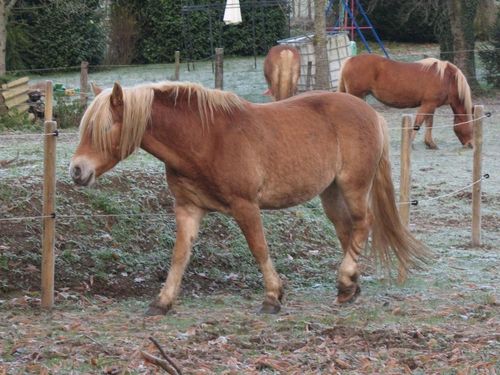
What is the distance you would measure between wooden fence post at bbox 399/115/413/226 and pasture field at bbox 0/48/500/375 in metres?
0.56

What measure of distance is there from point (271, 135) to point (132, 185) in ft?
7.49

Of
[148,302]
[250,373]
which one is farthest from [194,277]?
[250,373]

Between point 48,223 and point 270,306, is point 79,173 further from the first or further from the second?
point 270,306

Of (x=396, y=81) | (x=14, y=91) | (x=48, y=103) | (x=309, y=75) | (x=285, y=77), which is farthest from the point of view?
(x=309, y=75)

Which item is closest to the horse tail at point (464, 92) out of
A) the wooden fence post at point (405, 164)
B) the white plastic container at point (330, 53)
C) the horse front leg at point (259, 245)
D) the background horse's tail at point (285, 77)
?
the background horse's tail at point (285, 77)

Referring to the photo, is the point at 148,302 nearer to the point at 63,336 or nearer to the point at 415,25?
the point at 63,336

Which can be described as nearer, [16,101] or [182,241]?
[182,241]

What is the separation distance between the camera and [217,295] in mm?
6961

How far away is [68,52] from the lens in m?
31.0

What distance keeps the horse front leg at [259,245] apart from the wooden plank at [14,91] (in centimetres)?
1162

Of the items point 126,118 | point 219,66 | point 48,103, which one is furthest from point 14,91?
point 126,118

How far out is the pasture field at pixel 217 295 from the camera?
472cm

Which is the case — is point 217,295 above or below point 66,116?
below

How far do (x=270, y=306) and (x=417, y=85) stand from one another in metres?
11.0
